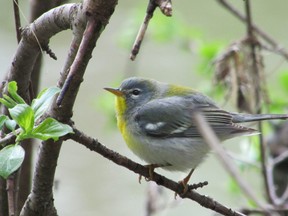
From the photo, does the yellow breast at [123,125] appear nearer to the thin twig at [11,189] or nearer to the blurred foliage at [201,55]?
the blurred foliage at [201,55]

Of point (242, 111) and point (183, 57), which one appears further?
point (183, 57)

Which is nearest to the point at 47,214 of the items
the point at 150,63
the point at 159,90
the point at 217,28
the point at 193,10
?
the point at 159,90

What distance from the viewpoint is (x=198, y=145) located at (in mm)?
3248

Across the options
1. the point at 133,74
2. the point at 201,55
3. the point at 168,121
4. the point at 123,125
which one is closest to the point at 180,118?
the point at 168,121

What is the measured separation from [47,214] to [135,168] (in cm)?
34

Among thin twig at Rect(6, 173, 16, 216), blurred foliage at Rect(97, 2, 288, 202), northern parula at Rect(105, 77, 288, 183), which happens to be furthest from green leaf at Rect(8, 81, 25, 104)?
blurred foliage at Rect(97, 2, 288, 202)

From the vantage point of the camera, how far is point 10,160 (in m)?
1.58

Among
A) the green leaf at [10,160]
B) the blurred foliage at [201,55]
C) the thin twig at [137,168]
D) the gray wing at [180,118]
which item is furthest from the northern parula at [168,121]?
the green leaf at [10,160]

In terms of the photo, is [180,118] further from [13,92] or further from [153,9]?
[153,9]

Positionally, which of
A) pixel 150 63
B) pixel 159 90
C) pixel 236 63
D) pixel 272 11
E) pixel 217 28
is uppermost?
pixel 272 11

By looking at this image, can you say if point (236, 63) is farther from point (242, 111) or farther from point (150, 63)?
point (150, 63)

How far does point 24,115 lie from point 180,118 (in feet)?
6.16

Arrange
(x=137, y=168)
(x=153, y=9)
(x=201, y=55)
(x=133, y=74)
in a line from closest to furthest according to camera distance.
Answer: (x=153, y=9) < (x=137, y=168) < (x=201, y=55) < (x=133, y=74)

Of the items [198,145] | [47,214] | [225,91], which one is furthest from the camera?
[225,91]
